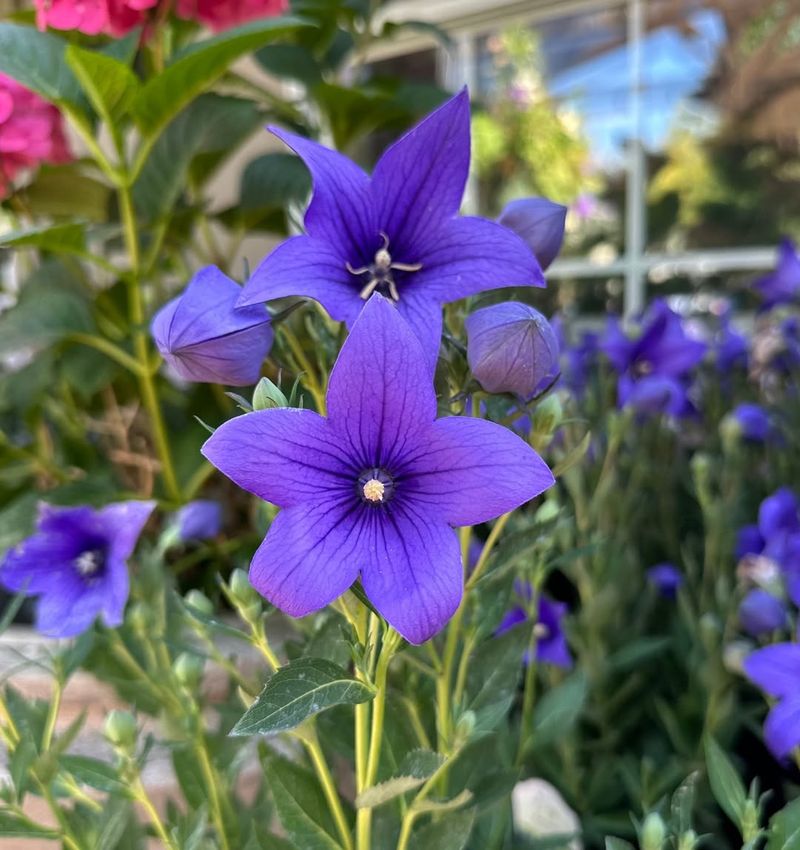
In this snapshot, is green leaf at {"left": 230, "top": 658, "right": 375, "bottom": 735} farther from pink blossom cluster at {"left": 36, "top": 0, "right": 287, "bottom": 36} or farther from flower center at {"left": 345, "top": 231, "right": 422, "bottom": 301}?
pink blossom cluster at {"left": 36, "top": 0, "right": 287, "bottom": 36}

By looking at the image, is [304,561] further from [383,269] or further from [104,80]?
[104,80]

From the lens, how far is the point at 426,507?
0.30 metres

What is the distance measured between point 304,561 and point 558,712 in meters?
0.35

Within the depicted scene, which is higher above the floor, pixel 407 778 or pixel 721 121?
pixel 721 121

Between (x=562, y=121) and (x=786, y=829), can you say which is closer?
(x=786, y=829)

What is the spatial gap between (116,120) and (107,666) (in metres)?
0.40

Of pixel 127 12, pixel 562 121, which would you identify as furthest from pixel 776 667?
pixel 562 121

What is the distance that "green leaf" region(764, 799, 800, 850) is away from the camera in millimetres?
360

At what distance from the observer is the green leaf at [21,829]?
393 millimetres

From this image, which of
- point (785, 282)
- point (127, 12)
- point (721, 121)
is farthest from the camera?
point (721, 121)

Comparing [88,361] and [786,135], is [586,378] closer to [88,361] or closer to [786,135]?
[88,361]

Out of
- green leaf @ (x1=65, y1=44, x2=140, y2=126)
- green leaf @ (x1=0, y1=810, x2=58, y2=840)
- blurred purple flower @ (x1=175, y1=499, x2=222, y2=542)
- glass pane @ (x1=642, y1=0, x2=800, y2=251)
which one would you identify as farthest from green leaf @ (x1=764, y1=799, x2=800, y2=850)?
glass pane @ (x1=642, y1=0, x2=800, y2=251)

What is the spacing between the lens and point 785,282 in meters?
1.03

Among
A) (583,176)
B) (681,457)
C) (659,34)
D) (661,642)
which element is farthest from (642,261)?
(661,642)
